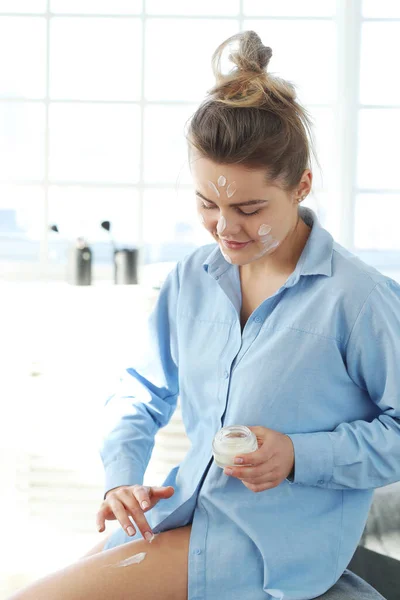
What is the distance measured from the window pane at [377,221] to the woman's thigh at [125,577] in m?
2.35

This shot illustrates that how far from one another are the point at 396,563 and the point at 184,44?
244cm

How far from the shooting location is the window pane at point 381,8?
129 inches

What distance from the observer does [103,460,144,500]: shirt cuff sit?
138cm

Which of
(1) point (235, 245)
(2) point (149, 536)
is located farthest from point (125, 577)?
(1) point (235, 245)

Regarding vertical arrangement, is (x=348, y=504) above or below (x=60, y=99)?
below

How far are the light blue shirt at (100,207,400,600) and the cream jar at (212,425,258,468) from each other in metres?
0.11

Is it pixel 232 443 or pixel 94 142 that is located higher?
pixel 94 142

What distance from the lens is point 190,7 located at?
11.0 feet

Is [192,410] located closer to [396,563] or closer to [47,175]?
[396,563]

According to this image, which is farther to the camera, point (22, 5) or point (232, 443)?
point (22, 5)

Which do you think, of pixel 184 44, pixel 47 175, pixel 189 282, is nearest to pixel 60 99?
pixel 47 175

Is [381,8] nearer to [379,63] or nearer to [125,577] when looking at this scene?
[379,63]

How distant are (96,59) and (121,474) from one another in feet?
8.19

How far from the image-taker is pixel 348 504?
131cm
